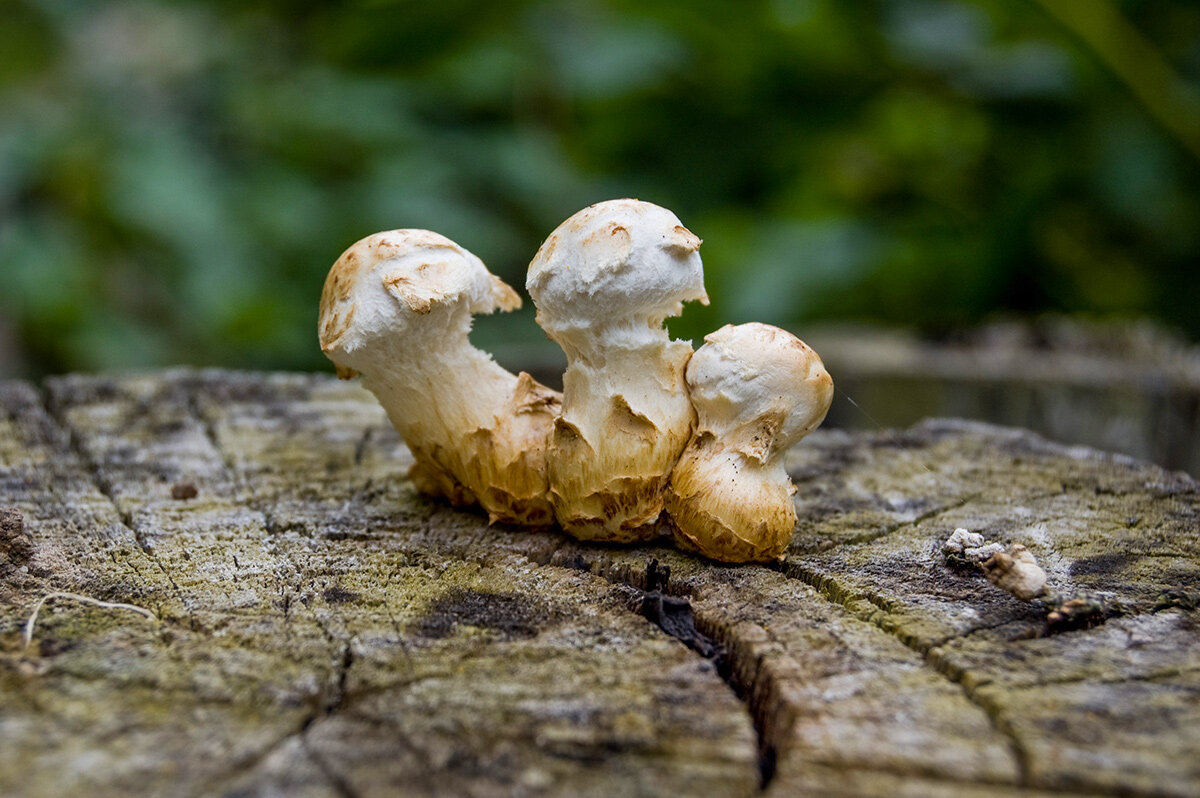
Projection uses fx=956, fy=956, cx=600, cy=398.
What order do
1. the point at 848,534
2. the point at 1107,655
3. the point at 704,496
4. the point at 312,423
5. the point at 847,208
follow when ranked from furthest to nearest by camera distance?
the point at 847,208
the point at 312,423
the point at 848,534
the point at 704,496
the point at 1107,655

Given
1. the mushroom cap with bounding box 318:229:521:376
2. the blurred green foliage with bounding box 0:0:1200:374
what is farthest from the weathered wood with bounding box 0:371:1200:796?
the blurred green foliage with bounding box 0:0:1200:374

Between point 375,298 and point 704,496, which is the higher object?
point 375,298

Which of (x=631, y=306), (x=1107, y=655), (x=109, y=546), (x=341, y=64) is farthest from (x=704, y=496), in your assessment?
(x=341, y=64)

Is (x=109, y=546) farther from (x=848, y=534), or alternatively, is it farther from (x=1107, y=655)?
(x=1107, y=655)

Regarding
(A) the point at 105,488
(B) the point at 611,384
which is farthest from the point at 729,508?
(A) the point at 105,488

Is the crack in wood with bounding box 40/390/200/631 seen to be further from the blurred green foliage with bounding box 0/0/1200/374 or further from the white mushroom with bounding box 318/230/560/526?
the blurred green foliage with bounding box 0/0/1200/374

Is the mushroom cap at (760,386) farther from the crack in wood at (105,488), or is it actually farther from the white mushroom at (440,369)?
the crack in wood at (105,488)
